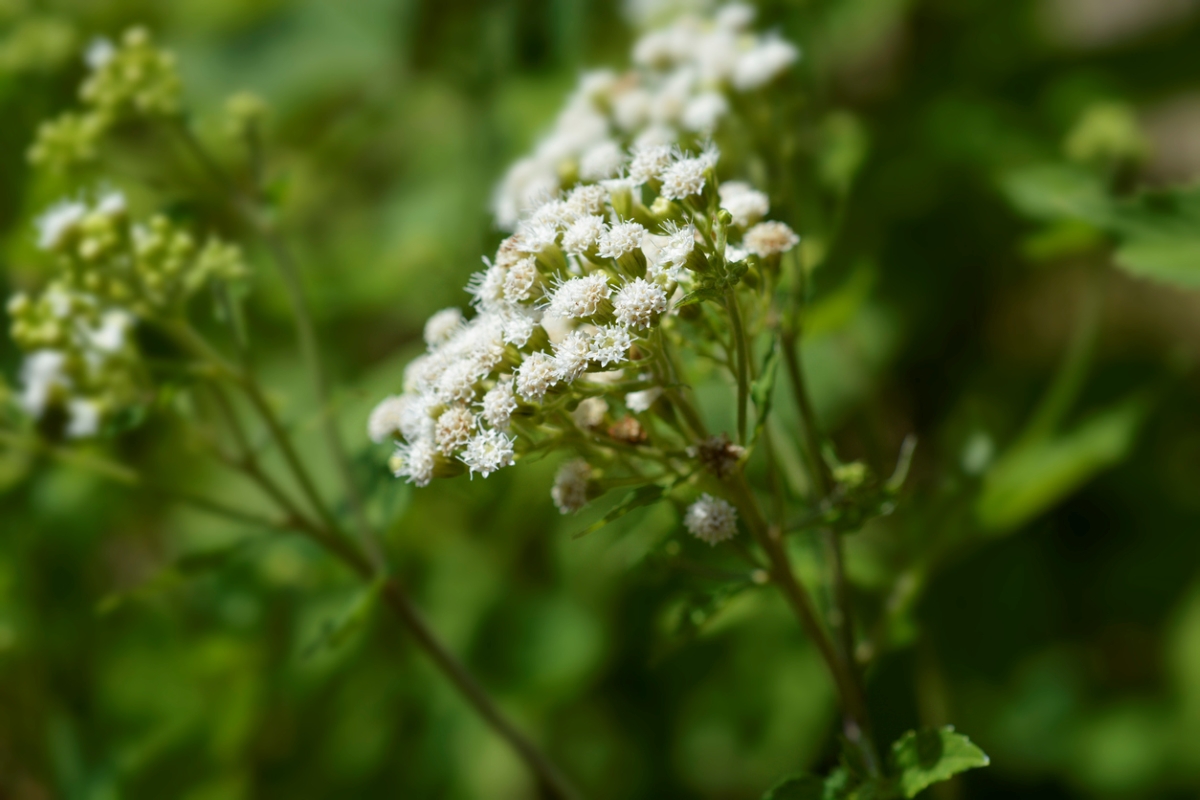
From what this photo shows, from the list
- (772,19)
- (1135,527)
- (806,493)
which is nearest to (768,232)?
(806,493)

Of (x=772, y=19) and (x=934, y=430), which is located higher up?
(x=772, y=19)

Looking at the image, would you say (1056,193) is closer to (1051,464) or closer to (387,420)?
(1051,464)

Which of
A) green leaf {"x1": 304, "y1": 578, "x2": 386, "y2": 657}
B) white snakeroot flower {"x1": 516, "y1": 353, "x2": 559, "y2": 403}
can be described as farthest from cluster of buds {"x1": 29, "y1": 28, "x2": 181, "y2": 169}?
white snakeroot flower {"x1": 516, "y1": 353, "x2": 559, "y2": 403}

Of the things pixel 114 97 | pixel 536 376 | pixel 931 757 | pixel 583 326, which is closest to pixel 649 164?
pixel 583 326

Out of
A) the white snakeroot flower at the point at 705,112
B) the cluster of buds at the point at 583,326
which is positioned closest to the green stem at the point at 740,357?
the cluster of buds at the point at 583,326

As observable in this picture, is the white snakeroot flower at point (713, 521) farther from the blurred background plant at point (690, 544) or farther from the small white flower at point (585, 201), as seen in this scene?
the blurred background plant at point (690, 544)

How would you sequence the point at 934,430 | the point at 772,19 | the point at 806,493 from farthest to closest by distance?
the point at 934,430
the point at 772,19
the point at 806,493

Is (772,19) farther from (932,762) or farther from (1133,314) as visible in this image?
(1133,314)
